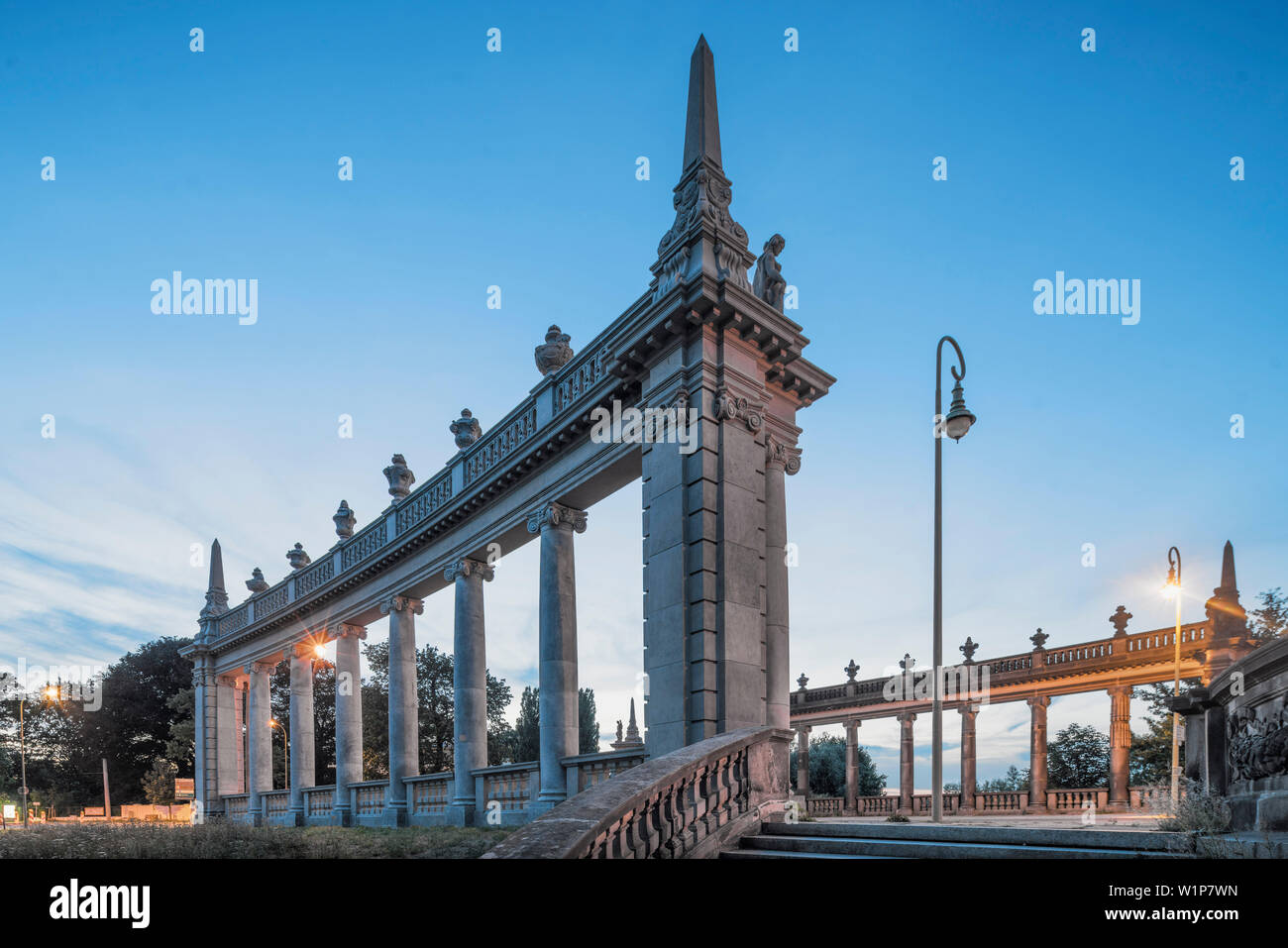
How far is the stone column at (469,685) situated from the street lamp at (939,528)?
9911 mm

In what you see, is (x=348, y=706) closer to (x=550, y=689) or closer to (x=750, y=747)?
(x=550, y=689)

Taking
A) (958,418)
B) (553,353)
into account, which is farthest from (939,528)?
(553,353)

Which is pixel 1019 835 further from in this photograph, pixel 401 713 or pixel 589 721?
pixel 589 721

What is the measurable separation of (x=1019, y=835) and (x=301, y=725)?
27.1 m

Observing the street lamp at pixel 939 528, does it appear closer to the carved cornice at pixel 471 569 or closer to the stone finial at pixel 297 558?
the carved cornice at pixel 471 569

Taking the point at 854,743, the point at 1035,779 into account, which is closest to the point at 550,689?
the point at 1035,779

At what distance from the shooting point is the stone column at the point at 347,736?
22.8 m

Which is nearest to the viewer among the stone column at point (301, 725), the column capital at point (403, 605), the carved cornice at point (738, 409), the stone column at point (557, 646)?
the carved cornice at point (738, 409)

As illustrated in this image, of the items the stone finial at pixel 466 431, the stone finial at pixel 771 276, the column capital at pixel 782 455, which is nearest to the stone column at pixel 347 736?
the stone finial at pixel 466 431

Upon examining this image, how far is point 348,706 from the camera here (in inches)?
922

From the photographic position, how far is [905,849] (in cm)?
604

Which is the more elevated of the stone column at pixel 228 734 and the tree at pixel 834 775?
the stone column at pixel 228 734

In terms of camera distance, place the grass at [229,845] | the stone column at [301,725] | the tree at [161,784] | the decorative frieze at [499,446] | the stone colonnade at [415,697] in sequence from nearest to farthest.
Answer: the grass at [229,845] → the stone colonnade at [415,697] → the decorative frieze at [499,446] → the stone column at [301,725] → the tree at [161,784]
